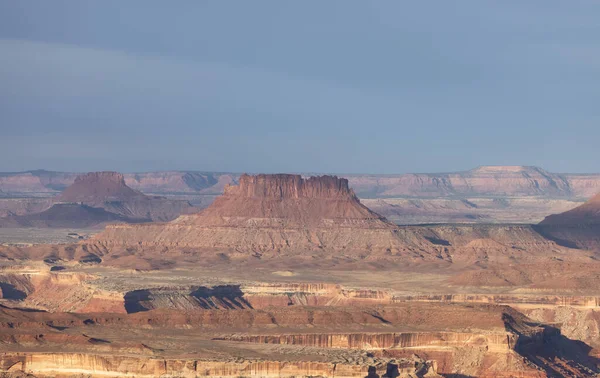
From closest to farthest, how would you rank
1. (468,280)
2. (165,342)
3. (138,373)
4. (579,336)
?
1. (138,373)
2. (165,342)
3. (579,336)
4. (468,280)

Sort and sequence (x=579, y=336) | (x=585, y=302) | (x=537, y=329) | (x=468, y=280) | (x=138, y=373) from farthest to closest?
1. (x=468, y=280)
2. (x=585, y=302)
3. (x=579, y=336)
4. (x=537, y=329)
5. (x=138, y=373)

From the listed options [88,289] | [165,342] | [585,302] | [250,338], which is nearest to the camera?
[165,342]

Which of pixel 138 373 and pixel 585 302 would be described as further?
pixel 585 302

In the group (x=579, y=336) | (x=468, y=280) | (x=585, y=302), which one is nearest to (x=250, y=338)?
(x=579, y=336)

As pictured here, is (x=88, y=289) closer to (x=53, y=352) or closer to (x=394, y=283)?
(x=394, y=283)

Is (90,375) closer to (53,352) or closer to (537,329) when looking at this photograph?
(53,352)

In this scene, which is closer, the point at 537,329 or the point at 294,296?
the point at 537,329

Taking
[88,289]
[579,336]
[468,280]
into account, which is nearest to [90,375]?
[579,336]

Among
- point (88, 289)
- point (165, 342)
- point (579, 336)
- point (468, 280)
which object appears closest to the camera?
point (165, 342)
